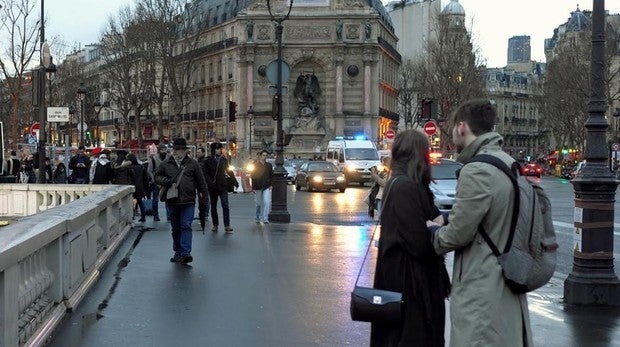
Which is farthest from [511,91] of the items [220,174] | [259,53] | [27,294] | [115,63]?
[27,294]

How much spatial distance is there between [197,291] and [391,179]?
222 inches

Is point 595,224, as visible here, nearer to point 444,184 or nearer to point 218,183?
point 218,183

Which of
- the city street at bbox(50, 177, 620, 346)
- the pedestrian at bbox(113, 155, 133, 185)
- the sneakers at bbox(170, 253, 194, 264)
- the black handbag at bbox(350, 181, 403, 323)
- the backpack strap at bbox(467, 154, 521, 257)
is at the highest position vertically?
the backpack strap at bbox(467, 154, 521, 257)

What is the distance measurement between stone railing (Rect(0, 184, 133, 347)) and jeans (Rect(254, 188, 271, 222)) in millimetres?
7081

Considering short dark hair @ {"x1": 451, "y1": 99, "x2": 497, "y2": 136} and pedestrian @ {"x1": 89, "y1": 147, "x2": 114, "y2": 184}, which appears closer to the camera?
short dark hair @ {"x1": 451, "y1": 99, "x2": 497, "y2": 136}

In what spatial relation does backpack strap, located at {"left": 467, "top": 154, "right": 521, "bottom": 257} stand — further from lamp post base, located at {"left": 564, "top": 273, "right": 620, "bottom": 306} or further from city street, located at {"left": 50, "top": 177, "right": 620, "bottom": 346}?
lamp post base, located at {"left": 564, "top": 273, "right": 620, "bottom": 306}

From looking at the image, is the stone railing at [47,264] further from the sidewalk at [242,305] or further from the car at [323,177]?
the car at [323,177]

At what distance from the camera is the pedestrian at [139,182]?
20922mm

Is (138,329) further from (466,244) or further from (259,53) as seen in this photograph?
(259,53)

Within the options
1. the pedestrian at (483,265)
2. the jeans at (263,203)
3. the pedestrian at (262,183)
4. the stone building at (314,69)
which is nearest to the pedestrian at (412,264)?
the pedestrian at (483,265)

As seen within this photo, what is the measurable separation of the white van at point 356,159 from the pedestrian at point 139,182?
85.7 ft

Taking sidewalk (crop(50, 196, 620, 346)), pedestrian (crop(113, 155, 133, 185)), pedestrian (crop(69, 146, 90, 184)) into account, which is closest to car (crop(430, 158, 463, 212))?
sidewalk (crop(50, 196, 620, 346))

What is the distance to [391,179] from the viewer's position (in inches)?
199

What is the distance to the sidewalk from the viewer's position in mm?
7773
